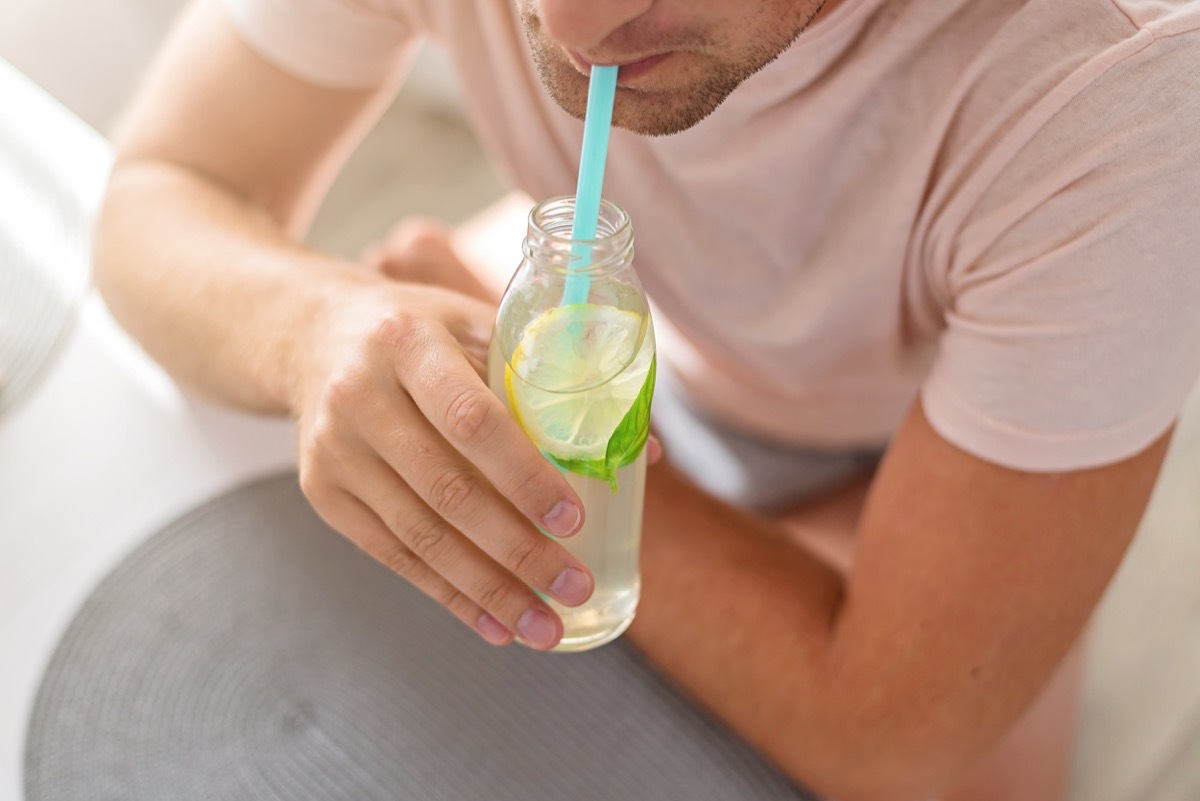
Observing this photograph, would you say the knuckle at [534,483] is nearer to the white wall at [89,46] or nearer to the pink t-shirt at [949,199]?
the pink t-shirt at [949,199]

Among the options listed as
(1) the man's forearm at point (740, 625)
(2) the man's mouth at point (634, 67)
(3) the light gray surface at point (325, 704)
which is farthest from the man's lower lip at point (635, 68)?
(3) the light gray surface at point (325, 704)

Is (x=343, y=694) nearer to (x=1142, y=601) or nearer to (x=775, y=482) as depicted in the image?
(x=775, y=482)

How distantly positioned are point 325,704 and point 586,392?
14.6 inches

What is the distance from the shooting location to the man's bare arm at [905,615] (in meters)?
0.74

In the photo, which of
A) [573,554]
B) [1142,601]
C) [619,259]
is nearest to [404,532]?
[573,554]

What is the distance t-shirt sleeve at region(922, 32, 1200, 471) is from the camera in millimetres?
660

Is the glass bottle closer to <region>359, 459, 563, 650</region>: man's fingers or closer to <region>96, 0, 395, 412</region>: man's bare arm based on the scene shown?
<region>359, 459, 563, 650</region>: man's fingers

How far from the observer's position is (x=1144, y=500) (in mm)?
764

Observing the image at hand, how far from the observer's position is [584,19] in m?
0.64

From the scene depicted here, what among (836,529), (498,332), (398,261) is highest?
(498,332)

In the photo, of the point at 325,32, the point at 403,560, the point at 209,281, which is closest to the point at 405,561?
the point at 403,560

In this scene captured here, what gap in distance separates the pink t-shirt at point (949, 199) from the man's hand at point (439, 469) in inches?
11.6

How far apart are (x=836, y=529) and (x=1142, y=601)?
15.7 inches

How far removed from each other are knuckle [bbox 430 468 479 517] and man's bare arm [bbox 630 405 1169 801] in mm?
255
